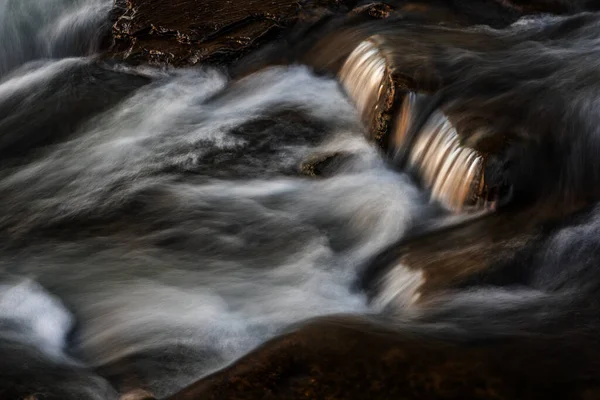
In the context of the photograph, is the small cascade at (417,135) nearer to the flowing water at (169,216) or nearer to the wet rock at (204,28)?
the flowing water at (169,216)

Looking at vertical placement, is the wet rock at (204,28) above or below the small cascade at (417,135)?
above

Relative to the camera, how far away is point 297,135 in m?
7.01

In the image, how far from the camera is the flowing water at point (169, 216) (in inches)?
182

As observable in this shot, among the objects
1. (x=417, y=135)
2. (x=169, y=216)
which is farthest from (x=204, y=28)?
(x=417, y=135)

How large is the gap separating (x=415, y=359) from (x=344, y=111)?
154 inches

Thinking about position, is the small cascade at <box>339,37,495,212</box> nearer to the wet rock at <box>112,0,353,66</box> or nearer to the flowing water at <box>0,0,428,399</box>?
the flowing water at <box>0,0,428,399</box>

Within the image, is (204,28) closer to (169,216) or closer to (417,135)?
(169,216)

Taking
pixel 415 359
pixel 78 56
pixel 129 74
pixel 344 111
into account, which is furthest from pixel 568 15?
pixel 415 359

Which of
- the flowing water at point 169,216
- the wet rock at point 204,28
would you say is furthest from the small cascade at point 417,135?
the wet rock at point 204,28

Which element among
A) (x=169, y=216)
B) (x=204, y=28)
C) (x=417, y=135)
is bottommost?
(x=169, y=216)

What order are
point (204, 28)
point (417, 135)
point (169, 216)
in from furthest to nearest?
1. point (204, 28)
2. point (417, 135)
3. point (169, 216)

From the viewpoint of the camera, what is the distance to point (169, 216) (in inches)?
242

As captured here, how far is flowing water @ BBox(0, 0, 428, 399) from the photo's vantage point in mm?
4613

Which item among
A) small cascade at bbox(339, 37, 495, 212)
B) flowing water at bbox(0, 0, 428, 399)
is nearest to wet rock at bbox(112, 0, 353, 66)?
flowing water at bbox(0, 0, 428, 399)
